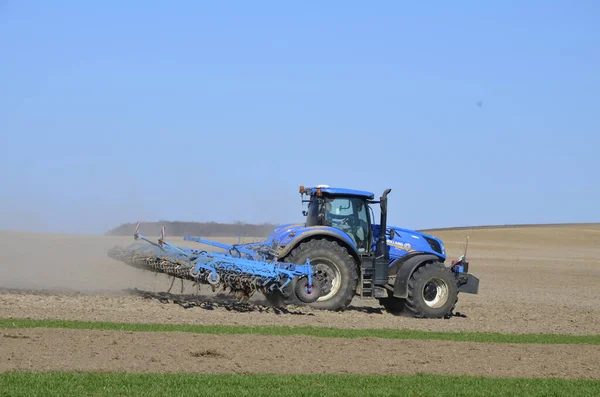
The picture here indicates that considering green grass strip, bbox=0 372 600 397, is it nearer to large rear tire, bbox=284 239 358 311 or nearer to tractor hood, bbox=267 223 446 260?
large rear tire, bbox=284 239 358 311

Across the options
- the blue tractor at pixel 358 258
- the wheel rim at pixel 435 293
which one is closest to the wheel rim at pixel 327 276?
the blue tractor at pixel 358 258

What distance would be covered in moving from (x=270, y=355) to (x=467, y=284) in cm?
788

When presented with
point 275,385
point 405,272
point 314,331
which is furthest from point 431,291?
point 275,385

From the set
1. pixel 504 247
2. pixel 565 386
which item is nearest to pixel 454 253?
pixel 504 247

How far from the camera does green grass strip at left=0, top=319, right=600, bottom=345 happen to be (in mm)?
14680

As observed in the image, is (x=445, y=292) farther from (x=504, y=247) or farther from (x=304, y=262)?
(x=504, y=247)

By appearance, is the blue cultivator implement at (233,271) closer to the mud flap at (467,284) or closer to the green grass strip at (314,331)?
the green grass strip at (314,331)

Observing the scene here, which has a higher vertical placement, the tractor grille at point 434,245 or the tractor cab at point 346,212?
the tractor cab at point 346,212

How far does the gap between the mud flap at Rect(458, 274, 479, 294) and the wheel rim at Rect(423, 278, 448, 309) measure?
2.18 feet

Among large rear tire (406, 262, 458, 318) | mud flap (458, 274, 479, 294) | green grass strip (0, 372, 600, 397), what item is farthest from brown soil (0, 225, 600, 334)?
green grass strip (0, 372, 600, 397)

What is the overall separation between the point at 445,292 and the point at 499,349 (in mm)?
4432

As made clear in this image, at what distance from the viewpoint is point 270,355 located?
12750mm

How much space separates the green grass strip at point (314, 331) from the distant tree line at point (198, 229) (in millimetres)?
5708

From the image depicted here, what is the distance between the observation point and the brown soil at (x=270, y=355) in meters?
11.8
